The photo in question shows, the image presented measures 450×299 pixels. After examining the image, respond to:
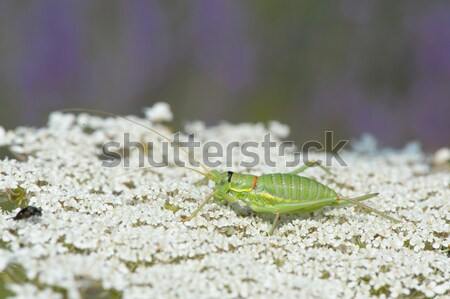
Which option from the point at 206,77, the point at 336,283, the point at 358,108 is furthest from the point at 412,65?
the point at 336,283

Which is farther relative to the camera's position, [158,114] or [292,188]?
[158,114]

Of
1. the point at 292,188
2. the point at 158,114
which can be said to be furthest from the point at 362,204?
the point at 158,114

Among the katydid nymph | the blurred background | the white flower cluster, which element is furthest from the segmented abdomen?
the blurred background

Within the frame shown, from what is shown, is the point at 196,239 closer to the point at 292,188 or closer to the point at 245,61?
the point at 292,188

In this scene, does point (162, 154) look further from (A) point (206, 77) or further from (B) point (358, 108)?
(B) point (358, 108)

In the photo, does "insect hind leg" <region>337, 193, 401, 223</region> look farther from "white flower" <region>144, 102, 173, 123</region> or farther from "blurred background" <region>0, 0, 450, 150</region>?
"blurred background" <region>0, 0, 450, 150</region>
